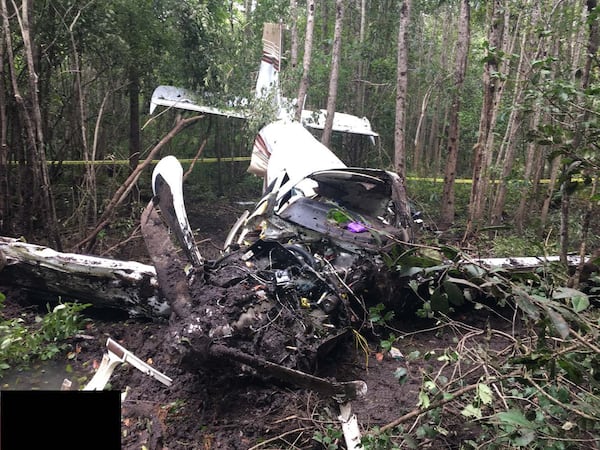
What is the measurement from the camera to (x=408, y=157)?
15.9m

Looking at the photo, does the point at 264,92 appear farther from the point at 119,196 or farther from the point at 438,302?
the point at 438,302

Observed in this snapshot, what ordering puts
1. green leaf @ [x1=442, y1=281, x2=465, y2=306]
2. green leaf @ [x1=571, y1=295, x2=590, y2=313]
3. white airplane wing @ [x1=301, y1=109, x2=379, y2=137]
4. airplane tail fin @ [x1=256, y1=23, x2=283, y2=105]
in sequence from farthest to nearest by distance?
white airplane wing @ [x1=301, y1=109, x2=379, y2=137], airplane tail fin @ [x1=256, y1=23, x2=283, y2=105], green leaf @ [x1=442, y1=281, x2=465, y2=306], green leaf @ [x1=571, y1=295, x2=590, y2=313]

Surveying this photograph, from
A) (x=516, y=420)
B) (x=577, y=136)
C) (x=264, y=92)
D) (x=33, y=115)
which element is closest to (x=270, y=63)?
(x=264, y=92)

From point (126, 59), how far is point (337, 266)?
568cm

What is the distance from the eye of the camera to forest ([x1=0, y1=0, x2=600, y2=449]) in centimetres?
214

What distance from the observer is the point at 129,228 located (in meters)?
7.39

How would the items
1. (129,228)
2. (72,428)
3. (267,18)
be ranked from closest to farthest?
(72,428) → (129,228) → (267,18)

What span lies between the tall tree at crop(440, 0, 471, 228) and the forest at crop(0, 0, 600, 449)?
0.03 m

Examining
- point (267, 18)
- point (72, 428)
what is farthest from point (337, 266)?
Result: point (267, 18)

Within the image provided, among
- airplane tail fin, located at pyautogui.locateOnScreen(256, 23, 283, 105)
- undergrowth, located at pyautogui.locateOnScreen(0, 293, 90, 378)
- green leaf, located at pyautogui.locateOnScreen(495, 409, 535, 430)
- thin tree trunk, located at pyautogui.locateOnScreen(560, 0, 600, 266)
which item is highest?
airplane tail fin, located at pyautogui.locateOnScreen(256, 23, 283, 105)

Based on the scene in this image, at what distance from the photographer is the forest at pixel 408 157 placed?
2137 millimetres

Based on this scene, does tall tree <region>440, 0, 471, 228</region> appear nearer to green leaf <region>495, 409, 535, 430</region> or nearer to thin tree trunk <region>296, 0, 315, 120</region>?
thin tree trunk <region>296, 0, 315, 120</region>

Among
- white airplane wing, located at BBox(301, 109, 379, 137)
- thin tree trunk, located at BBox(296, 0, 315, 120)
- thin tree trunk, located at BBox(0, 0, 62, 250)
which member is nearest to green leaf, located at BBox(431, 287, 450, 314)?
thin tree trunk, located at BBox(0, 0, 62, 250)

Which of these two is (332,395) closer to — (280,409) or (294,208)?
(280,409)
